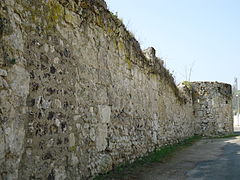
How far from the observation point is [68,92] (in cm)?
353

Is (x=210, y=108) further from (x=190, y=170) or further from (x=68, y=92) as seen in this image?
(x=68, y=92)

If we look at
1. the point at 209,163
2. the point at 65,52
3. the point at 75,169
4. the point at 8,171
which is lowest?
the point at 209,163

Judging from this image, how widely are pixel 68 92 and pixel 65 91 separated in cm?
7

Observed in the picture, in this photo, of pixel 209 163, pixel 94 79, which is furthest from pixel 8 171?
pixel 209 163

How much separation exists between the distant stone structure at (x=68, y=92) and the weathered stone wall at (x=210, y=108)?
10463 mm

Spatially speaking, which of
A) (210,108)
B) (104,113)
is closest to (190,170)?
(104,113)

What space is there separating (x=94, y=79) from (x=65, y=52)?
84 cm

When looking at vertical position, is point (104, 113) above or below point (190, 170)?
above

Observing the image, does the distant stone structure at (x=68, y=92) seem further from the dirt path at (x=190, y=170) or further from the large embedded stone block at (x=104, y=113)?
the dirt path at (x=190, y=170)

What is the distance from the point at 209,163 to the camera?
6.06 metres

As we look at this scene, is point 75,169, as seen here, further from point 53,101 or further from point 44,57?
point 44,57

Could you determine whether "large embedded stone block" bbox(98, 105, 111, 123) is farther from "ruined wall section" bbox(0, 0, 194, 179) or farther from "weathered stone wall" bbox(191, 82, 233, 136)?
"weathered stone wall" bbox(191, 82, 233, 136)

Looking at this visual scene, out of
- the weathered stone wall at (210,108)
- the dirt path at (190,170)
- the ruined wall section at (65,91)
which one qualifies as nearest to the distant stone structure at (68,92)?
the ruined wall section at (65,91)

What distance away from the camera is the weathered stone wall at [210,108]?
642 inches
